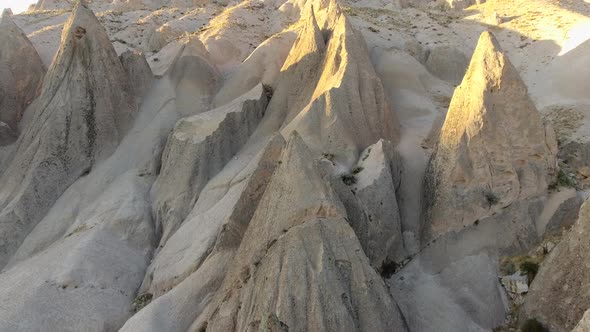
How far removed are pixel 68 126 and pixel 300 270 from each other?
17.8 m

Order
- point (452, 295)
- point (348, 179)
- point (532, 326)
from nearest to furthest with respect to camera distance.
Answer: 1. point (532, 326)
2. point (452, 295)
3. point (348, 179)

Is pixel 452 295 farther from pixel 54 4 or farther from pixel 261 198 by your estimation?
pixel 54 4

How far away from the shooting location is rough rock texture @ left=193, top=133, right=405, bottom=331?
13.1 metres

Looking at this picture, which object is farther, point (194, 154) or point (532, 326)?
point (194, 154)

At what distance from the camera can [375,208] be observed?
17953 millimetres

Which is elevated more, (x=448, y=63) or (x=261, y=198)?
(x=261, y=198)

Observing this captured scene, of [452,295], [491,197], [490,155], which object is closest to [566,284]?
[452,295]

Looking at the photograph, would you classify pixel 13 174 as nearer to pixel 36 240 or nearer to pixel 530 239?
pixel 36 240

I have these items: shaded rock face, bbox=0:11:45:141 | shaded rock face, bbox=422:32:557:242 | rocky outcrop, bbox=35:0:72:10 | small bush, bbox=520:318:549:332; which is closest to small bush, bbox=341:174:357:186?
shaded rock face, bbox=422:32:557:242

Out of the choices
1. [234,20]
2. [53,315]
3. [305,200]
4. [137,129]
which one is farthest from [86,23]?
[305,200]

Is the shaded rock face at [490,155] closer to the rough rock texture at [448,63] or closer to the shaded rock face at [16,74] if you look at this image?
the rough rock texture at [448,63]

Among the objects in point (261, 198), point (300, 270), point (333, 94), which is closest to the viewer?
point (300, 270)

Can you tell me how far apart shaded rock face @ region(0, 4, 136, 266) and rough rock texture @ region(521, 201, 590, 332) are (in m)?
21.2

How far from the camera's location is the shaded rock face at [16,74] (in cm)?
3052
